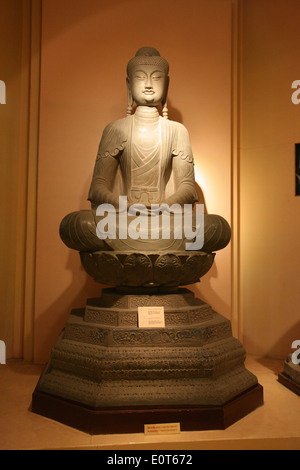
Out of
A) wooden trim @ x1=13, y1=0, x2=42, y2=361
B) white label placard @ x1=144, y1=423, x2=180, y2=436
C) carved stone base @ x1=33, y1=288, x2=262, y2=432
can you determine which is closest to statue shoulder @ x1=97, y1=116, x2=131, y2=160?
wooden trim @ x1=13, y1=0, x2=42, y2=361

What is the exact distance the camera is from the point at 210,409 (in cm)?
202

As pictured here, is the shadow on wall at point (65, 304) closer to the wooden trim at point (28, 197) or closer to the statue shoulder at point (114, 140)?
the wooden trim at point (28, 197)

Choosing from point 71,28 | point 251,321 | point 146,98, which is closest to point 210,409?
point 251,321

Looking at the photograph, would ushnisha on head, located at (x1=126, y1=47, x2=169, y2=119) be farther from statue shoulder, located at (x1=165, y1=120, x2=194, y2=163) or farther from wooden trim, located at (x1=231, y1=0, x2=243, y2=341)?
wooden trim, located at (x1=231, y1=0, x2=243, y2=341)

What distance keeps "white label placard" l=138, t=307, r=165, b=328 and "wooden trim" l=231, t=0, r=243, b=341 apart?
4.57 ft

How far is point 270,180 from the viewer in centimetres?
352

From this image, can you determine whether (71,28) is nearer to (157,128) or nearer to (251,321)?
(157,128)

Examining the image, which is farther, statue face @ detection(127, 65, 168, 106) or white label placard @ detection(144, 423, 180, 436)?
statue face @ detection(127, 65, 168, 106)

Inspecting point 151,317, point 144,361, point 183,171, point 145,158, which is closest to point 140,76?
point 145,158

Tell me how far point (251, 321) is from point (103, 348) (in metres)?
1.82

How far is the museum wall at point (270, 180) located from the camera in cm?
340

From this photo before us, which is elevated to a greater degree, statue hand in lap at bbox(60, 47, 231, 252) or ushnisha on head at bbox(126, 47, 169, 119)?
ushnisha on head at bbox(126, 47, 169, 119)

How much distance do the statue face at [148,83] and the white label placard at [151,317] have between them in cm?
160

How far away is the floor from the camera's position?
6.14 feet
